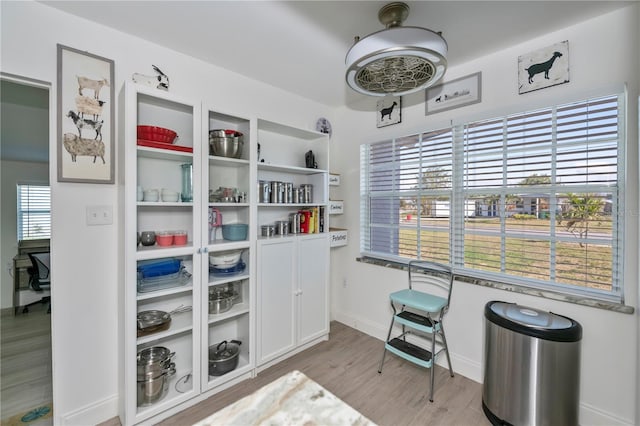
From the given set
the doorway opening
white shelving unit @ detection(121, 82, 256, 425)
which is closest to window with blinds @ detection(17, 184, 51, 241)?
the doorway opening

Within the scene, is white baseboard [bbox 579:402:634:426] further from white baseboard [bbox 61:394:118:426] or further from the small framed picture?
white baseboard [bbox 61:394:118:426]

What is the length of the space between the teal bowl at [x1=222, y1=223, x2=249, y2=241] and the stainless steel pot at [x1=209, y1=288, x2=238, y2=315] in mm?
484

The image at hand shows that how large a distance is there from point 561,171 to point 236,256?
8.39 feet

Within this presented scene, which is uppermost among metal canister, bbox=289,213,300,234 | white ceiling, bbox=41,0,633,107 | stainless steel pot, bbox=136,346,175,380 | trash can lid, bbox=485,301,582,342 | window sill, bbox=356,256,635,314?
white ceiling, bbox=41,0,633,107

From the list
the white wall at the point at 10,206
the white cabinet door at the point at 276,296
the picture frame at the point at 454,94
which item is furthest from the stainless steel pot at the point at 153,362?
the white wall at the point at 10,206

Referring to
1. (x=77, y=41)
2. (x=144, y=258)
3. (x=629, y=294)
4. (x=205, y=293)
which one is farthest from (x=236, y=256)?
(x=629, y=294)

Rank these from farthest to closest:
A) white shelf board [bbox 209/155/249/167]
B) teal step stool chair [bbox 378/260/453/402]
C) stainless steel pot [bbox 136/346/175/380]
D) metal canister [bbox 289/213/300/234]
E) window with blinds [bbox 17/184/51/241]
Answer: window with blinds [bbox 17/184/51/241], metal canister [bbox 289/213/300/234], teal step stool chair [bbox 378/260/453/402], white shelf board [bbox 209/155/249/167], stainless steel pot [bbox 136/346/175/380]

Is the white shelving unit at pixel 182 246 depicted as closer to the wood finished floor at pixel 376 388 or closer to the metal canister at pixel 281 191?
the wood finished floor at pixel 376 388

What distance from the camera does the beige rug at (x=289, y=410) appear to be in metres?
0.94

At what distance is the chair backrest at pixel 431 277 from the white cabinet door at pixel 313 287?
0.88 metres

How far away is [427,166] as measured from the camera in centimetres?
255

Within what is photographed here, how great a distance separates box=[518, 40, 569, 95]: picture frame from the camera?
5.96 ft

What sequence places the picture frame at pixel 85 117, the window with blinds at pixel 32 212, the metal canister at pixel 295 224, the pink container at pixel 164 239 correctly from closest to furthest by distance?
1. the picture frame at pixel 85 117
2. the pink container at pixel 164 239
3. the metal canister at pixel 295 224
4. the window with blinds at pixel 32 212

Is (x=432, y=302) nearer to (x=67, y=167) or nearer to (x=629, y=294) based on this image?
(x=629, y=294)
